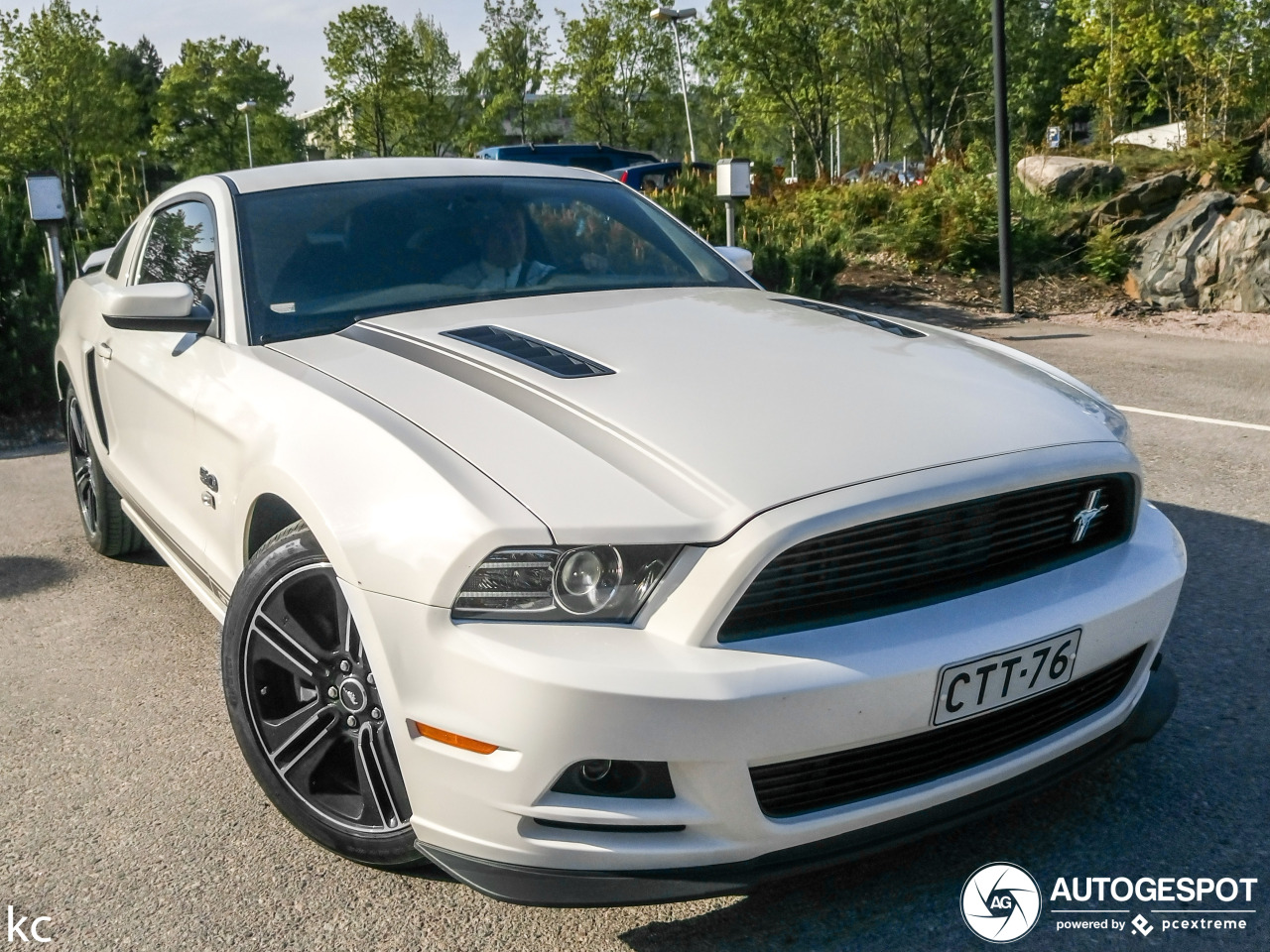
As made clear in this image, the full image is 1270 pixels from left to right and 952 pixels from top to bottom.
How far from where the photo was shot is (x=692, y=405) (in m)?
2.43

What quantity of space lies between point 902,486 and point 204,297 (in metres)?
2.21

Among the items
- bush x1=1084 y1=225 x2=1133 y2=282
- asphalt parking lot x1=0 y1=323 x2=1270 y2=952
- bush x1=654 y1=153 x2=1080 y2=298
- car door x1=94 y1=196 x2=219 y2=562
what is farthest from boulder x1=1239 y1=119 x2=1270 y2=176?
car door x1=94 y1=196 x2=219 y2=562

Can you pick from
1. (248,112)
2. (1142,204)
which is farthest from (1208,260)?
(248,112)

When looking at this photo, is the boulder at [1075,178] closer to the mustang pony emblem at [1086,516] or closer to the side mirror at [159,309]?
the mustang pony emblem at [1086,516]

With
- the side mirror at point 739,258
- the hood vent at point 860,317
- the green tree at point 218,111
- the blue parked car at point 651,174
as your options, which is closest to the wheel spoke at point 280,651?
the hood vent at point 860,317

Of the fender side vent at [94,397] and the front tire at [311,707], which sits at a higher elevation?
the fender side vent at [94,397]

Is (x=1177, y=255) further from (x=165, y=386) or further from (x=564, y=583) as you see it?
(x=564, y=583)

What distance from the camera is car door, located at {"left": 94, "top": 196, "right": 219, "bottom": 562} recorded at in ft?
10.7

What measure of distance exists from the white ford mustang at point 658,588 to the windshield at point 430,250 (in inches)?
7.9

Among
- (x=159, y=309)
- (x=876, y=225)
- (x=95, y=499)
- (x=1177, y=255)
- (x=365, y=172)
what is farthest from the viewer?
(x=876, y=225)

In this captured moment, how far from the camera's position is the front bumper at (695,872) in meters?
2.03

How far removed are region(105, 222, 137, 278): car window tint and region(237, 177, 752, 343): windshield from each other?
1.51 metres

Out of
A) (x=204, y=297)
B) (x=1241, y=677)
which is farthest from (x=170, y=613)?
(x=1241, y=677)

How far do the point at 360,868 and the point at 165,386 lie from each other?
1.60 metres
